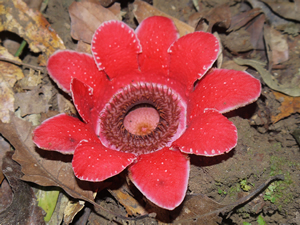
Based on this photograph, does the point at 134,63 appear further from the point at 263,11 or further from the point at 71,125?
the point at 263,11

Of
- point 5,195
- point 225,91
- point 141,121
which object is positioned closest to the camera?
point 225,91

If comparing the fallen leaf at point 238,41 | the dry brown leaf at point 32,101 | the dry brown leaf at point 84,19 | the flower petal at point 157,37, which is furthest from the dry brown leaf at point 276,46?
the dry brown leaf at point 32,101

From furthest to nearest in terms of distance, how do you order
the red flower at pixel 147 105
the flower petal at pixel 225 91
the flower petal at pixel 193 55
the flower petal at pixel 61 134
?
the flower petal at pixel 193 55, the flower petal at pixel 225 91, the flower petal at pixel 61 134, the red flower at pixel 147 105

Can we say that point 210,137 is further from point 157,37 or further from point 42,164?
point 42,164

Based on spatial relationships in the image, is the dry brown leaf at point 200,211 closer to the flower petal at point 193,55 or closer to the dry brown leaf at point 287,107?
the flower petal at point 193,55

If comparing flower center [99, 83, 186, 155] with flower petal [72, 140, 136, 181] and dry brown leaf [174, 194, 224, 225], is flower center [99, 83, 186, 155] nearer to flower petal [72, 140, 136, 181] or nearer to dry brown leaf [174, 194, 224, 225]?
flower petal [72, 140, 136, 181]

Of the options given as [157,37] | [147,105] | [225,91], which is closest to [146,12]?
[157,37]
